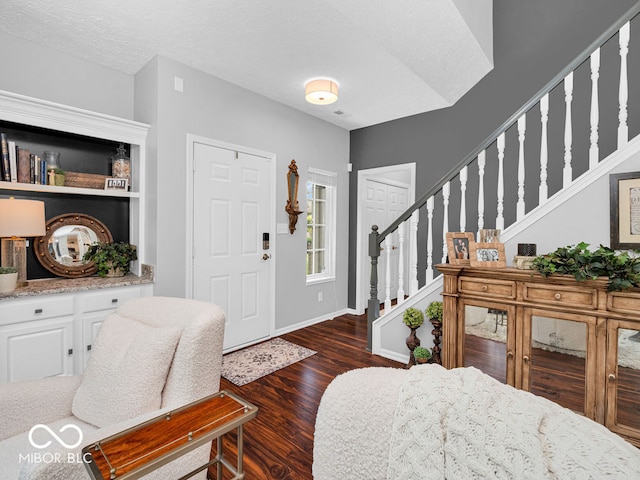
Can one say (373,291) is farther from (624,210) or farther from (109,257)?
(109,257)

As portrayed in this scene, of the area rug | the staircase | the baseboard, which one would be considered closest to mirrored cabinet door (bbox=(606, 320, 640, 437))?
the staircase

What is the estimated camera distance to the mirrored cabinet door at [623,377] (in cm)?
167

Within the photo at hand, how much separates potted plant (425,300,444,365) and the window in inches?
74.9

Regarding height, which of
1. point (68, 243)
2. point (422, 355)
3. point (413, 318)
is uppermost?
point (68, 243)

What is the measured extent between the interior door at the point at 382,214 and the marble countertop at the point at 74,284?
9.58 ft

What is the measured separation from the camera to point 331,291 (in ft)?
14.9

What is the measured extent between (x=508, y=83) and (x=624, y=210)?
6.83 ft

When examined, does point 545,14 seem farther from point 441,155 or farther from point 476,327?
point 476,327

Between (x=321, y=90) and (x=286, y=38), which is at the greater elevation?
(x=286, y=38)

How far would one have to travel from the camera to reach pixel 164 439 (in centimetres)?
Result: 99

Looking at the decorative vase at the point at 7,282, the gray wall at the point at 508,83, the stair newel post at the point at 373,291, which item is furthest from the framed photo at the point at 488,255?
the decorative vase at the point at 7,282

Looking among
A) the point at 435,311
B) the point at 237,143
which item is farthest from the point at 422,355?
the point at 237,143

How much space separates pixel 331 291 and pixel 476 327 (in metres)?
2.51

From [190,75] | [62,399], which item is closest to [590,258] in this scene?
[62,399]
